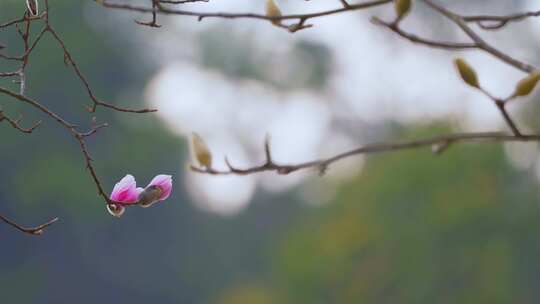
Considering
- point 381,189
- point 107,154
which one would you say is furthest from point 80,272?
point 381,189

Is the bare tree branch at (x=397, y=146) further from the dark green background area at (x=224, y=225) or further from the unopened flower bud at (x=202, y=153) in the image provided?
the dark green background area at (x=224, y=225)

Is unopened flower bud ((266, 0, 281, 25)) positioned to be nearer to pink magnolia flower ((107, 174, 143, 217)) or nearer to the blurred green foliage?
pink magnolia flower ((107, 174, 143, 217))

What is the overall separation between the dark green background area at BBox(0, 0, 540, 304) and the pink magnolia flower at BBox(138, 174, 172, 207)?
13.1 metres

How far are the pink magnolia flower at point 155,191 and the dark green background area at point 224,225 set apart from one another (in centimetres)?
1314

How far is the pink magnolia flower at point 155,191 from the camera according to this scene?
1.77 metres

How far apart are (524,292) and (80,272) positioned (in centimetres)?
738

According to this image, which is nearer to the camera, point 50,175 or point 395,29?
point 395,29

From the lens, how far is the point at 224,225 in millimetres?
20406

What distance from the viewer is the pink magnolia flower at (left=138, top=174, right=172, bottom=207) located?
1770 millimetres

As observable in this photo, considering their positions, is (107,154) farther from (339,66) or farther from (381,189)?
(381,189)

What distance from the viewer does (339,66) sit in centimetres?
2236

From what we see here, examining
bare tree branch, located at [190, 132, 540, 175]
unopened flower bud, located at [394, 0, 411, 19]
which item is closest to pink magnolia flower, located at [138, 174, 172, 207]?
bare tree branch, located at [190, 132, 540, 175]

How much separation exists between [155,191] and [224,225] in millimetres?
18671

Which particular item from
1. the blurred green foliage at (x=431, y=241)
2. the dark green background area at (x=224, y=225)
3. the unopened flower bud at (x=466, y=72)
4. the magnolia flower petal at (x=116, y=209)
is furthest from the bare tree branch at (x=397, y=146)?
the dark green background area at (x=224, y=225)
